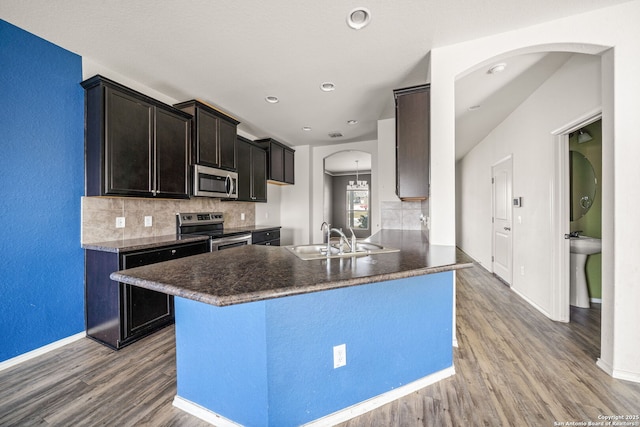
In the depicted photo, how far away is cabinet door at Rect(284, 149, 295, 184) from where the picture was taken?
5.31 metres

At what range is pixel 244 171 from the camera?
418cm

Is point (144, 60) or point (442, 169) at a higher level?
point (144, 60)

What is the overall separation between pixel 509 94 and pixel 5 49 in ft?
15.4

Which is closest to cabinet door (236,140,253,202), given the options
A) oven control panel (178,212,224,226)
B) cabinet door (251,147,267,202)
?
cabinet door (251,147,267,202)

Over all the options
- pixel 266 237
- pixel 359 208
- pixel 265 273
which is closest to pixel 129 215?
pixel 266 237

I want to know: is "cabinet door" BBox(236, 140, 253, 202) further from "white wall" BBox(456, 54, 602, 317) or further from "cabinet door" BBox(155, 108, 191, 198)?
"white wall" BBox(456, 54, 602, 317)

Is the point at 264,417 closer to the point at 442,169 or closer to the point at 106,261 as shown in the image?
the point at 106,261

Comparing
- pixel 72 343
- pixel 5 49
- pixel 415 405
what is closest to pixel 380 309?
pixel 415 405

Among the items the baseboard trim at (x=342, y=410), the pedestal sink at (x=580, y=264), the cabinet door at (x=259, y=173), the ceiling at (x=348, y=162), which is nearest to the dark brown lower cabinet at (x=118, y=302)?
the baseboard trim at (x=342, y=410)

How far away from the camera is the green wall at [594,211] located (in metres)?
3.24

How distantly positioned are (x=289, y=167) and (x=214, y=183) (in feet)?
7.47

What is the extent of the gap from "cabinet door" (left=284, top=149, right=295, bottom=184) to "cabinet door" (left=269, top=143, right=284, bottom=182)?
0.12m

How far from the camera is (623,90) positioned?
1.82 meters

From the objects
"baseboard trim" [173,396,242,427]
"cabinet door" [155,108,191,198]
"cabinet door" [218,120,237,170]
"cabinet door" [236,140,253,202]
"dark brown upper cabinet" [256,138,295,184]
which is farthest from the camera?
"dark brown upper cabinet" [256,138,295,184]
